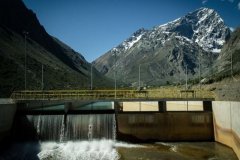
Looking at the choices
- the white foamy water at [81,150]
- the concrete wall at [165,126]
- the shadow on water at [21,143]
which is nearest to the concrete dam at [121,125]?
the concrete wall at [165,126]

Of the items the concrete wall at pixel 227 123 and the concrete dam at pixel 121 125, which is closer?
the concrete wall at pixel 227 123

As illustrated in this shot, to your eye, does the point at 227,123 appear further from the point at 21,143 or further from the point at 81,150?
the point at 21,143

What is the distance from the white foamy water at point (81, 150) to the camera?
35875mm


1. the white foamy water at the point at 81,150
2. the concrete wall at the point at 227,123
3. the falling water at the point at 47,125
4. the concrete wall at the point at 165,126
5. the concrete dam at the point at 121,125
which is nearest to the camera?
the concrete wall at the point at 227,123

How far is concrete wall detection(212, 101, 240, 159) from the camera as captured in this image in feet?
109

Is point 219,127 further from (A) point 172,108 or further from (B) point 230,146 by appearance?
(A) point 172,108

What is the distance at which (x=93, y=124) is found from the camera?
145 feet

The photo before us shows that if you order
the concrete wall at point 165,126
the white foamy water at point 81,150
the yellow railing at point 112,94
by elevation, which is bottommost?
the white foamy water at point 81,150

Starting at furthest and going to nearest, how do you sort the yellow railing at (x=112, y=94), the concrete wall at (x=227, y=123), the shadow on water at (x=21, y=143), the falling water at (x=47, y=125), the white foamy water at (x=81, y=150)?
the yellow railing at (x=112, y=94), the falling water at (x=47, y=125), the shadow on water at (x=21, y=143), the white foamy water at (x=81, y=150), the concrete wall at (x=227, y=123)

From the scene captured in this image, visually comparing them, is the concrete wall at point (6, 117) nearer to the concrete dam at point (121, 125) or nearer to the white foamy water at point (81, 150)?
the concrete dam at point (121, 125)

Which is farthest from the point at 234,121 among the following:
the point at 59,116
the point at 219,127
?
the point at 59,116

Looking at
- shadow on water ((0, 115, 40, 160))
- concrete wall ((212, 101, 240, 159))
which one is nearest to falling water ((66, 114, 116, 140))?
shadow on water ((0, 115, 40, 160))

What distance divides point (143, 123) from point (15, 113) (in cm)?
1744

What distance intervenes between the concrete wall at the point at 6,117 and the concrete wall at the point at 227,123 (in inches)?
1026
